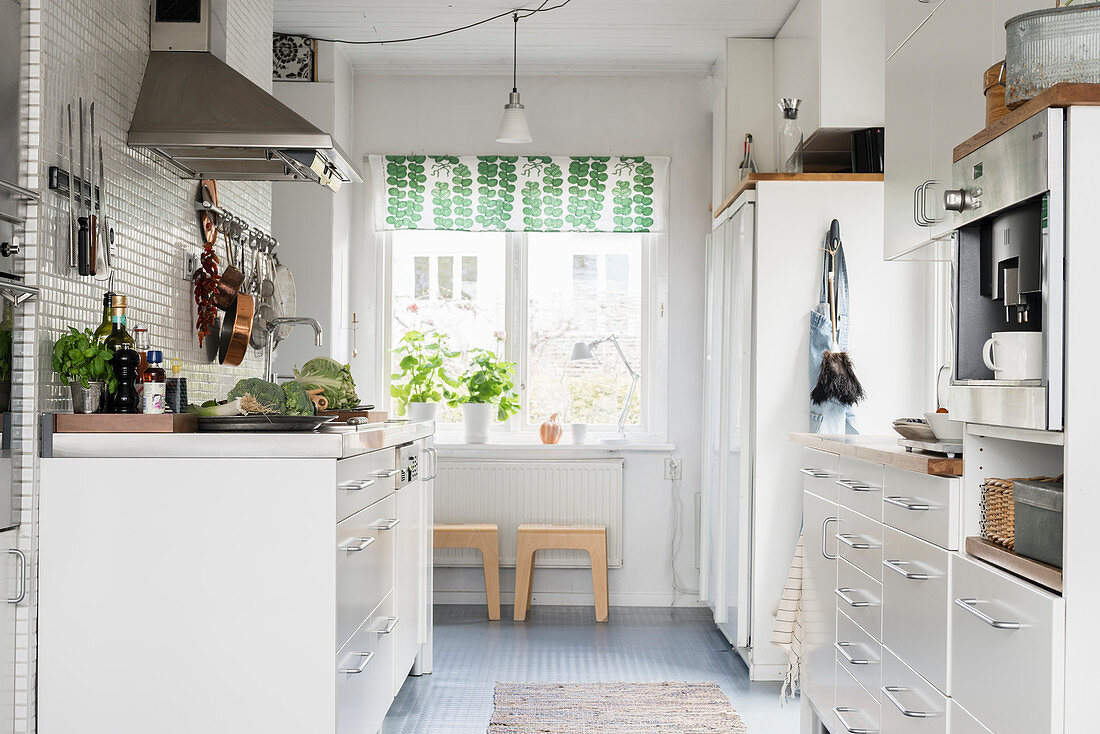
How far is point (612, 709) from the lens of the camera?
3164 mm

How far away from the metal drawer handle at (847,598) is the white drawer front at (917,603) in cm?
15

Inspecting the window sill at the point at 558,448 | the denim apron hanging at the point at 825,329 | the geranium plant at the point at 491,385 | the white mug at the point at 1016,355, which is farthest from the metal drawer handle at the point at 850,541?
the geranium plant at the point at 491,385

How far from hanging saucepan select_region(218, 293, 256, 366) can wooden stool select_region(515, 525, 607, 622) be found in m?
1.81

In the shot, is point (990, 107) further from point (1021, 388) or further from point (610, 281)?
point (610, 281)

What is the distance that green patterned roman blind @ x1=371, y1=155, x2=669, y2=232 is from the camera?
186 inches

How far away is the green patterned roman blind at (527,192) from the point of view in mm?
4719

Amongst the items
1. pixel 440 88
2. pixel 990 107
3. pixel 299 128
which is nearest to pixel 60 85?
Answer: pixel 299 128

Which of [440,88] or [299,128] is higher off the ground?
[440,88]

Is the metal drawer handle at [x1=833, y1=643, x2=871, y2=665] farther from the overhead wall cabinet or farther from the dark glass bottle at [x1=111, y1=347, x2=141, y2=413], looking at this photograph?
Result: the dark glass bottle at [x1=111, y1=347, x2=141, y2=413]

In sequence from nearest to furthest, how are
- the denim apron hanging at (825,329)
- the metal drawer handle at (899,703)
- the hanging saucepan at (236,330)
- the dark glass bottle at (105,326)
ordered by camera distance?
1. the metal drawer handle at (899,703)
2. the dark glass bottle at (105,326)
3. the hanging saucepan at (236,330)
4. the denim apron hanging at (825,329)

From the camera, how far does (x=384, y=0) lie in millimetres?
3938

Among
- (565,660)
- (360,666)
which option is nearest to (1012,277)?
(360,666)

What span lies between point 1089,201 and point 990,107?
417mm

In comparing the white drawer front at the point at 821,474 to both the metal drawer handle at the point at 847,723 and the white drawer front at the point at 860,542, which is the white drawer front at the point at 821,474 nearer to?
the white drawer front at the point at 860,542
